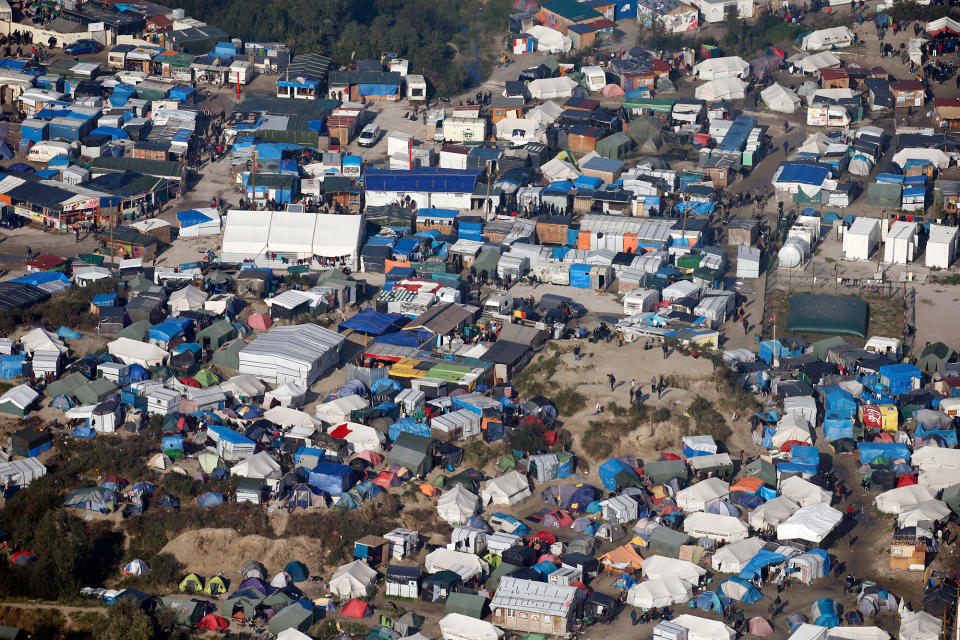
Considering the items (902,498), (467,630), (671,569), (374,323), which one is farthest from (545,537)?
(374,323)

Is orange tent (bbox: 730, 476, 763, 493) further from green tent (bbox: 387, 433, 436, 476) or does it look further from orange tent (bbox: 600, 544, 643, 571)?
green tent (bbox: 387, 433, 436, 476)

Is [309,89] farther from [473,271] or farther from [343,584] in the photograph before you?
[343,584]

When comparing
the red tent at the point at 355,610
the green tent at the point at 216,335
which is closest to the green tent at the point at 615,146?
the green tent at the point at 216,335

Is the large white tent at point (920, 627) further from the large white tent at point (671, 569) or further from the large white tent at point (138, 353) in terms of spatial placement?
the large white tent at point (138, 353)

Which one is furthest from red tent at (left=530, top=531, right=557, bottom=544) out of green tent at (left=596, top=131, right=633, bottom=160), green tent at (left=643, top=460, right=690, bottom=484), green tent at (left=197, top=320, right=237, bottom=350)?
green tent at (left=596, top=131, right=633, bottom=160)

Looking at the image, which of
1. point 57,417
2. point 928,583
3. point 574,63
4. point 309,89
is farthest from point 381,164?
point 928,583

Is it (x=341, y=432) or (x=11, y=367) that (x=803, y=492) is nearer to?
(x=341, y=432)

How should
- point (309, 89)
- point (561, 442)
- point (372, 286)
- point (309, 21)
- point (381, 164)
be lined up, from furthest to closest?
1. point (309, 21)
2. point (309, 89)
3. point (381, 164)
4. point (372, 286)
5. point (561, 442)
